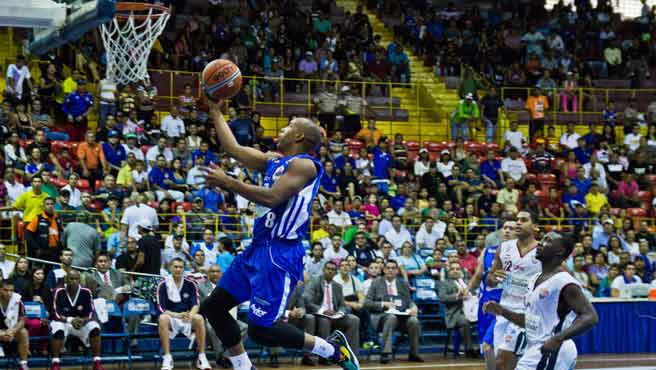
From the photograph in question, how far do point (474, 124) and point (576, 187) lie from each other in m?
3.56

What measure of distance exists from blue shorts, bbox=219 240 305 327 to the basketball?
1242 mm

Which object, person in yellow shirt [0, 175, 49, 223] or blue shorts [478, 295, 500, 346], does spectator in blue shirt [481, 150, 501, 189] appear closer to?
person in yellow shirt [0, 175, 49, 223]

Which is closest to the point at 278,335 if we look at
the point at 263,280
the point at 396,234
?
the point at 263,280

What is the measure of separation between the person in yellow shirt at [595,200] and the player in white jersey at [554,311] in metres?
15.0

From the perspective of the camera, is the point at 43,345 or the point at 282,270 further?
the point at 43,345

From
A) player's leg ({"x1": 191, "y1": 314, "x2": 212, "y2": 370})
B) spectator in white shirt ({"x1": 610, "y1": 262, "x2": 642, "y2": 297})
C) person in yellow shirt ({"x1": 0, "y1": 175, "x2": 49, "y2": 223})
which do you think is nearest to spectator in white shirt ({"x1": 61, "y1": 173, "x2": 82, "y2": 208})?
person in yellow shirt ({"x1": 0, "y1": 175, "x2": 49, "y2": 223})

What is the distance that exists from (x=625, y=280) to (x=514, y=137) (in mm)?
6412

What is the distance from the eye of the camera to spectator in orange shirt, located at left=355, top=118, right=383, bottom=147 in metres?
22.9

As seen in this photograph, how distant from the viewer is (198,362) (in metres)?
14.6

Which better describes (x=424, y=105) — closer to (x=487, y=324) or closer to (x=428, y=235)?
(x=428, y=235)

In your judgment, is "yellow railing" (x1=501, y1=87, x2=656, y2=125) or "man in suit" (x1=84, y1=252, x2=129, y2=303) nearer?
"man in suit" (x1=84, y1=252, x2=129, y2=303)

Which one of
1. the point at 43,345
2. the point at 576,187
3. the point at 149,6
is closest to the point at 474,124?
the point at 576,187

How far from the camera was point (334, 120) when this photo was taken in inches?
926

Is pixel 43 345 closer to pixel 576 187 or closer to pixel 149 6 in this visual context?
pixel 149 6
